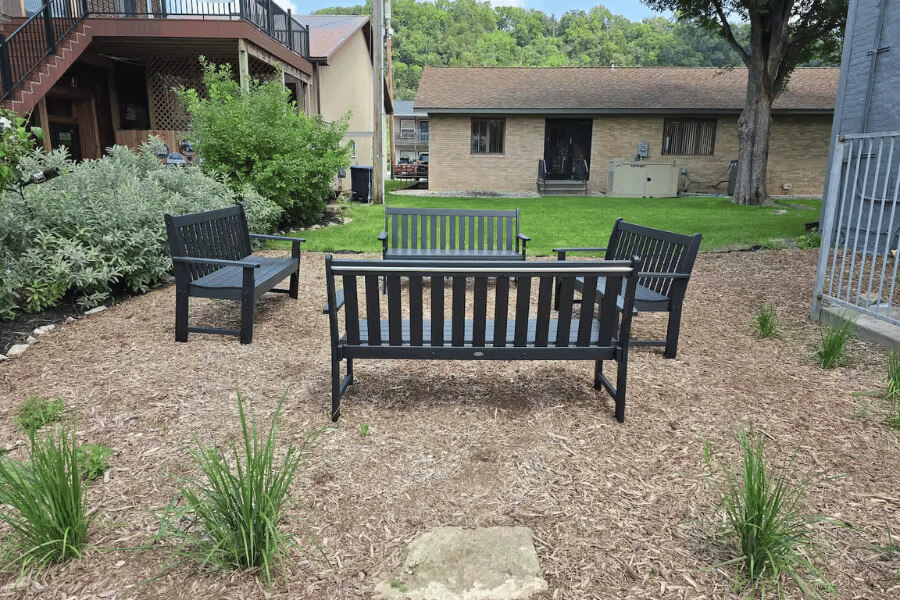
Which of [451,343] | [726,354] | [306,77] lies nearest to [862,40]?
[726,354]

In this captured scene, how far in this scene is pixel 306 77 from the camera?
18.3 metres

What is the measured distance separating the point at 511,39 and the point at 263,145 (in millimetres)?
68680

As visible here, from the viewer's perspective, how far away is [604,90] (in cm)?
2367

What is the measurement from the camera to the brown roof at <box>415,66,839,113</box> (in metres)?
21.9

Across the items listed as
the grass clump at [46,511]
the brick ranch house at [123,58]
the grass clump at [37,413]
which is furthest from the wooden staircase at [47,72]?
the grass clump at [46,511]

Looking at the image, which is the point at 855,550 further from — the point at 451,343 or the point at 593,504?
the point at 451,343

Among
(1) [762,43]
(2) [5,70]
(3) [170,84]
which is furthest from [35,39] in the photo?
(1) [762,43]

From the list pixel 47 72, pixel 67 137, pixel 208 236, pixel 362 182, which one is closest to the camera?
pixel 208 236

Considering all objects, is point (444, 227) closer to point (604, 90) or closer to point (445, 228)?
point (445, 228)

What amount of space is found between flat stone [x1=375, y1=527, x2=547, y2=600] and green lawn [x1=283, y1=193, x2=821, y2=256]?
670 centimetres

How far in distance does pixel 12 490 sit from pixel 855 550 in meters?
3.21

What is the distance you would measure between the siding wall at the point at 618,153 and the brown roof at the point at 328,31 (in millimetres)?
4258

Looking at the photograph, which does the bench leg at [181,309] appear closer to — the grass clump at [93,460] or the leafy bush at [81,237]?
the leafy bush at [81,237]

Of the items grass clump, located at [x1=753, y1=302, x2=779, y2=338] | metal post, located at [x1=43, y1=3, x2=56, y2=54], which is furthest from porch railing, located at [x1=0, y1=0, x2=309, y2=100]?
grass clump, located at [x1=753, y1=302, x2=779, y2=338]
